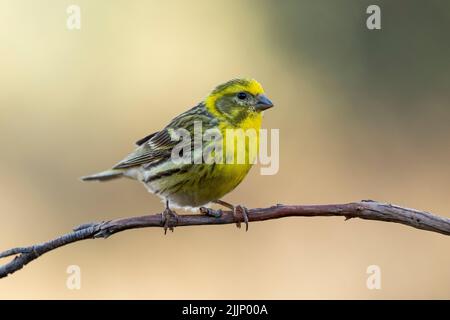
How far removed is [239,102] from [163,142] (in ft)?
1.92

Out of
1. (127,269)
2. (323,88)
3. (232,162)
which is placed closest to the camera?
(232,162)

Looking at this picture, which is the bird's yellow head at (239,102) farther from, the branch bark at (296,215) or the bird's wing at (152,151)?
the branch bark at (296,215)

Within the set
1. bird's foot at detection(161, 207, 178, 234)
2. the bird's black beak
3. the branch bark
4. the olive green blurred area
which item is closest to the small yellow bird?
the bird's black beak

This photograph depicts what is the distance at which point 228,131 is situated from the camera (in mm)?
4328

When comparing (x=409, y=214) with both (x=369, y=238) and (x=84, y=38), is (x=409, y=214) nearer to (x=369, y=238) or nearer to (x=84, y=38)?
(x=369, y=238)

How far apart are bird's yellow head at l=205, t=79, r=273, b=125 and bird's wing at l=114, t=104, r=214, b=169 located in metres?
0.09

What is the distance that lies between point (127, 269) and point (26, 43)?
10.1ft

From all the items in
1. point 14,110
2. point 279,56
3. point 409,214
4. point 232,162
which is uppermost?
point 279,56

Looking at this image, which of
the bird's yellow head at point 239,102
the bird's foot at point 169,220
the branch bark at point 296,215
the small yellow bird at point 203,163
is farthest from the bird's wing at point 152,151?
the branch bark at point 296,215

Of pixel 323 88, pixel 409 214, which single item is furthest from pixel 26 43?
pixel 409 214

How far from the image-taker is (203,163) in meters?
4.11

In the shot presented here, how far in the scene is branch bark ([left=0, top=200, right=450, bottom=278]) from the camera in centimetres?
274

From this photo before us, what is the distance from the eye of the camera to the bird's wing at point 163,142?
4.57 metres

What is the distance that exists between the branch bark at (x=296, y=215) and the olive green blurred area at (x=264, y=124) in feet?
11.4
